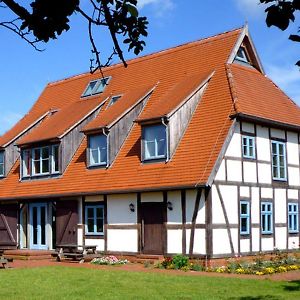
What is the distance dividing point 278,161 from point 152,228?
604cm

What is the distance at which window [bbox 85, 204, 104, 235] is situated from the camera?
958 inches

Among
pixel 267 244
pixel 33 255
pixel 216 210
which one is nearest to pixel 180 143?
pixel 216 210

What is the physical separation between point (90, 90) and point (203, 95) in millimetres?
8385

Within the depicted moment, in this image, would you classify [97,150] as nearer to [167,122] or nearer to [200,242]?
[167,122]

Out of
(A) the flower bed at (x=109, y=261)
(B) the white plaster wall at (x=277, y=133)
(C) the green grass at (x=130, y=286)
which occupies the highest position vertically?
(B) the white plaster wall at (x=277, y=133)

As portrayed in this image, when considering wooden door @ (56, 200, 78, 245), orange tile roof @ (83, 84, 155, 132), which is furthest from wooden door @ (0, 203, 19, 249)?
orange tile roof @ (83, 84, 155, 132)

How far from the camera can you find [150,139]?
76.6ft

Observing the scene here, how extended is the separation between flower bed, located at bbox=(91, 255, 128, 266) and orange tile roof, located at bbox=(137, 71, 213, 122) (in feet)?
17.5

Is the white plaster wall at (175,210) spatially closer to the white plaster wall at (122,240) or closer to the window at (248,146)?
the white plaster wall at (122,240)

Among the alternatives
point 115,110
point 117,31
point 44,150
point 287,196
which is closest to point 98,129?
point 115,110

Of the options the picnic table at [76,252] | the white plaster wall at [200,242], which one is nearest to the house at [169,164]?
the white plaster wall at [200,242]

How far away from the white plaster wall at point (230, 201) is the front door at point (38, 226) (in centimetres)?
908

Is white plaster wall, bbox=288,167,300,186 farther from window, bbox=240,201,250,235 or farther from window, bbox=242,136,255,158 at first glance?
window, bbox=240,201,250,235

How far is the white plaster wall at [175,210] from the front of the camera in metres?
21.5
